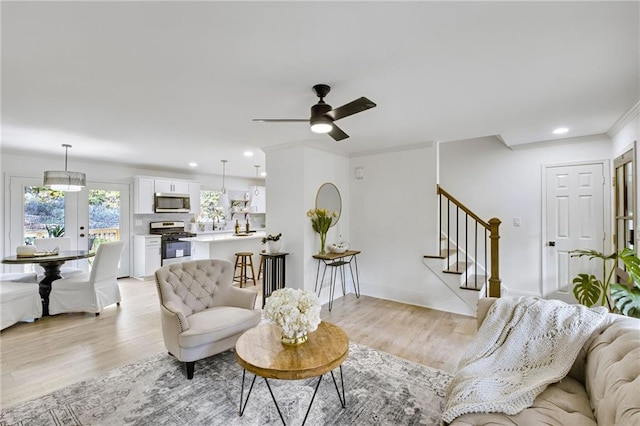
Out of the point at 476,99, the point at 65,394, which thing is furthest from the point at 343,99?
the point at 65,394

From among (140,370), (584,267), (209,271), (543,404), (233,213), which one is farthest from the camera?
(233,213)

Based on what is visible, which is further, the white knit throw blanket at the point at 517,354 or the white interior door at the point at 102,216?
the white interior door at the point at 102,216

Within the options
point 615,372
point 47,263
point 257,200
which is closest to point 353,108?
point 615,372

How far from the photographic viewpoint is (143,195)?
6.16 meters

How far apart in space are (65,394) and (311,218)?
9.92ft

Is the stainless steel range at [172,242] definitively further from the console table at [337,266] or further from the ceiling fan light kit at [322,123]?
the ceiling fan light kit at [322,123]

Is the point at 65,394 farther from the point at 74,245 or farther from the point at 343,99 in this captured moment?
the point at 74,245

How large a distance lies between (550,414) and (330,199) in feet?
12.0

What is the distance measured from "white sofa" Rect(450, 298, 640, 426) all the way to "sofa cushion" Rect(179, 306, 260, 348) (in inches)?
73.2

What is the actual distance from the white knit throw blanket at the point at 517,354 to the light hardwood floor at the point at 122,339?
93 cm

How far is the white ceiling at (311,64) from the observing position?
60.1 inches

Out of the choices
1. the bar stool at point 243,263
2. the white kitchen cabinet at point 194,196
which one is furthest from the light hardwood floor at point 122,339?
the white kitchen cabinet at point 194,196

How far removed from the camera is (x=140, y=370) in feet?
8.28

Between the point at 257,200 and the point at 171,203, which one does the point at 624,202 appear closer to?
the point at 257,200
